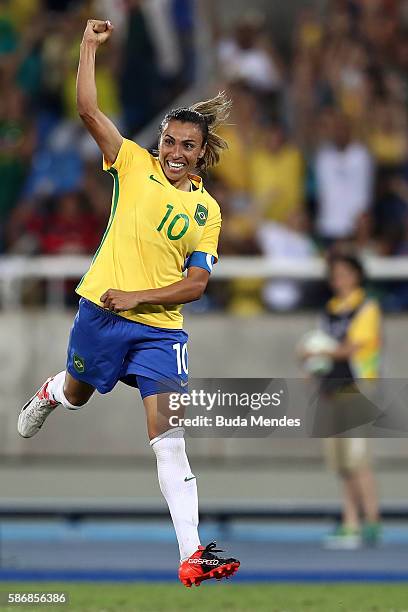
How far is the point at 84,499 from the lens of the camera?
16.1 metres

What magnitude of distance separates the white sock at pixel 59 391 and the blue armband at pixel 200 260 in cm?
97

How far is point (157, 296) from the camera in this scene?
8945 millimetres

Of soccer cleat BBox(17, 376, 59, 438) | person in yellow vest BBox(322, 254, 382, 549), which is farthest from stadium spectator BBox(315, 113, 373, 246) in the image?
soccer cleat BBox(17, 376, 59, 438)

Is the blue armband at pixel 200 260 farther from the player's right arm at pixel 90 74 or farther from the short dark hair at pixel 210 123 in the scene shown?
the player's right arm at pixel 90 74

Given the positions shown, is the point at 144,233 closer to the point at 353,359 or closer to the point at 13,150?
the point at 353,359

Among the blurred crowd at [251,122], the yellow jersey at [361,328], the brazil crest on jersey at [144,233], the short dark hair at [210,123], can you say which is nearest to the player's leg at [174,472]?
the brazil crest on jersey at [144,233]

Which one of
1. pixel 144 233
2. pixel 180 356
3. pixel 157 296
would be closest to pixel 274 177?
pixel 180 356

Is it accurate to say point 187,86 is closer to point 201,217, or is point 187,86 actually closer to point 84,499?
point 84,499

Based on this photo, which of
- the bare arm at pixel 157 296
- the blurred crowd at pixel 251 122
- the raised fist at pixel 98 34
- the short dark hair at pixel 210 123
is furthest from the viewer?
the blurred crowd at pixel 251 122

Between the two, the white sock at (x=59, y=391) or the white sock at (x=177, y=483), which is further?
the white sock at (x=59, y=391)

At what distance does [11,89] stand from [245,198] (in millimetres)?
3105

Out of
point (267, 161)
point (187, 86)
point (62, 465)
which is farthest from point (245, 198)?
point (62, 465)

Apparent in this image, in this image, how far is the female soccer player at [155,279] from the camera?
904cm

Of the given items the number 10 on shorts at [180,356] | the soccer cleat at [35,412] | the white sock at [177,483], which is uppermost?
the number 10 on shorts at [180,356]
